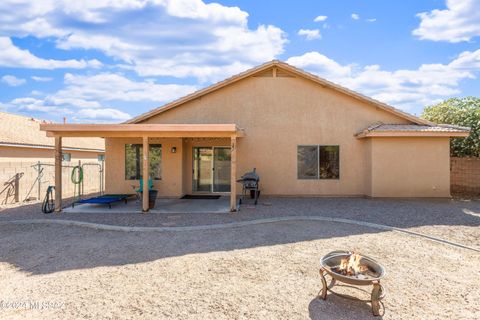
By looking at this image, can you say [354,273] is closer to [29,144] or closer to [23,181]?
[23,181]

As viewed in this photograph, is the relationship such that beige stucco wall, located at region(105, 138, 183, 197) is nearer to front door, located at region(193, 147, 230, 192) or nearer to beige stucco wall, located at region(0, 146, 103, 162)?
front door, located at region(193, 147, 230, 192)

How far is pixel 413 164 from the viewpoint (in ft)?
40.0

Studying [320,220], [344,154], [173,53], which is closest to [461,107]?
[344,154]

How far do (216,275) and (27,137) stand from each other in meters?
15.2

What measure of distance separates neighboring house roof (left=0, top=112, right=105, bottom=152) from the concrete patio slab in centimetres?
572

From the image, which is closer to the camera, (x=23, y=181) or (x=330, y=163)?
(x=23, y=181)

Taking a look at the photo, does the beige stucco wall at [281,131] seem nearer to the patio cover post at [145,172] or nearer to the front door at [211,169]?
the front door at [211,169]

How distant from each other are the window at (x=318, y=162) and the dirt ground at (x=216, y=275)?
18.1 feet

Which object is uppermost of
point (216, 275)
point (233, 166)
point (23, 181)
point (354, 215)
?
point (233, 166)

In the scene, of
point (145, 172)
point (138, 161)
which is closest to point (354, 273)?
point (145, 172)

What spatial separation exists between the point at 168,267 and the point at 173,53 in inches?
475

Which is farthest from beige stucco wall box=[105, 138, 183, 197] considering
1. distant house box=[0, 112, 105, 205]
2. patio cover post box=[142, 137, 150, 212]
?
patio cover post box=[142, 137, 150, 212]

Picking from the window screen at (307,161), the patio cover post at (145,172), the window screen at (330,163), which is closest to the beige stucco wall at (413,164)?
the window screen at (330,163)

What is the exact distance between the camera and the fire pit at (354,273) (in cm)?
364
